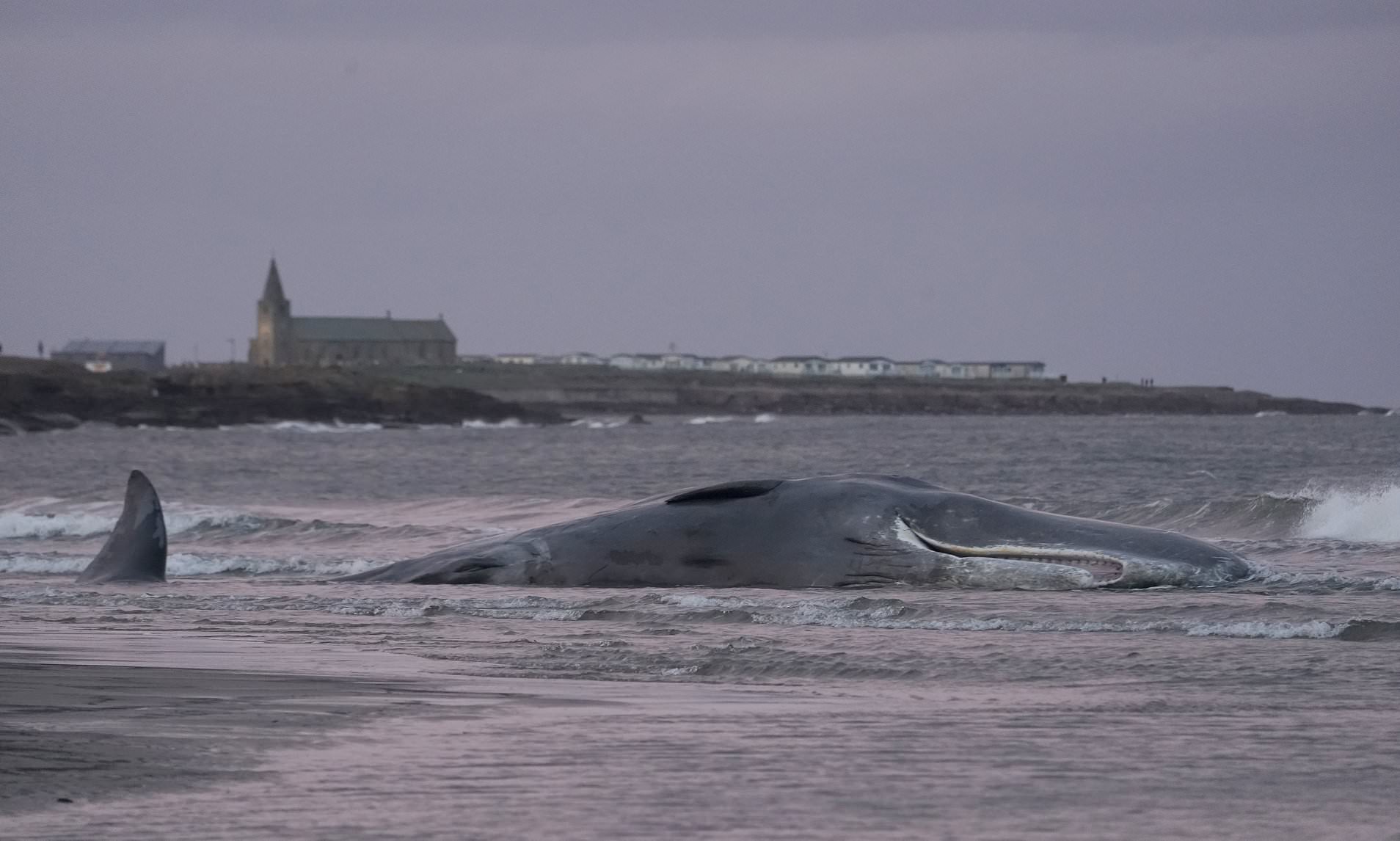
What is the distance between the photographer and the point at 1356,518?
72.6ft

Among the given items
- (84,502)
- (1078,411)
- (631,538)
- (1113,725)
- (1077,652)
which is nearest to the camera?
(1113,725)

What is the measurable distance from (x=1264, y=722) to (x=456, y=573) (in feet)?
29.4

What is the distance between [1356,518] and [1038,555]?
1061 cm

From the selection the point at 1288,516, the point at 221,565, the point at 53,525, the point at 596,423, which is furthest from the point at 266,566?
the point at 596,423

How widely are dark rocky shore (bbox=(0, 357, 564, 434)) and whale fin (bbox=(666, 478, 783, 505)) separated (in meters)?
82.9

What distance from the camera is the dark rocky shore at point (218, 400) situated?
332 feet

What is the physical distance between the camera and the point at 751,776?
6195 mm

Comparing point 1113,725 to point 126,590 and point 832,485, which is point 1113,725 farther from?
point 126,590

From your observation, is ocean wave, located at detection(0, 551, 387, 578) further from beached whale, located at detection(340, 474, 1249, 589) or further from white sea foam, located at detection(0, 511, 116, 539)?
white sea foam, located at detection(0, 511, 116, 539)

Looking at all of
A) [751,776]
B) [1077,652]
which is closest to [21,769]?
[751,776]

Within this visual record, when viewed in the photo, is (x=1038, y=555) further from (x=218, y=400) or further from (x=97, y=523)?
(x=218, y=400)

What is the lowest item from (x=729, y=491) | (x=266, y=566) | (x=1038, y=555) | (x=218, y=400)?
(x=218, y=400)

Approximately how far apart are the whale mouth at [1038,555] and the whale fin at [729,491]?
1.22 m

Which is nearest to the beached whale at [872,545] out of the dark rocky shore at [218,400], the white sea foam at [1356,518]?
the white sea foam at [1356,518]
